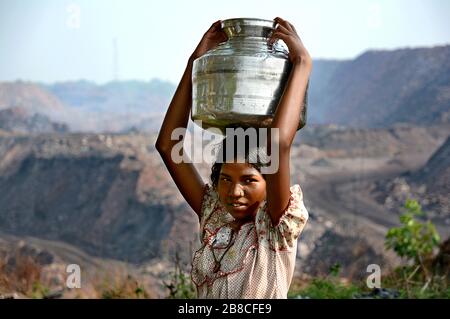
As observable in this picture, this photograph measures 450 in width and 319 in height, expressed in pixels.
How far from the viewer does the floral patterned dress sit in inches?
87.7

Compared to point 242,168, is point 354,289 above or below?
below

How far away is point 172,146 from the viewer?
8.33ft

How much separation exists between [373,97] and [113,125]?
13775 millimetres

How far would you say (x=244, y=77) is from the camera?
7.27 feet

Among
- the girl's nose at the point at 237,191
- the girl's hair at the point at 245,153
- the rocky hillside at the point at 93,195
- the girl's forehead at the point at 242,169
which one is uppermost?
the girl's hair at the point at 245,153

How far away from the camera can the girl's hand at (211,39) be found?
247cm

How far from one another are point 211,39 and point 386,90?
122 ft

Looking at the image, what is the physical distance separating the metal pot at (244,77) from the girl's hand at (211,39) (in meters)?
0.15

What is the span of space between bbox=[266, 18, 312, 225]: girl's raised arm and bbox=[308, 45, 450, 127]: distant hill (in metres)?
31.6

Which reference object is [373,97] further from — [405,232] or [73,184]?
[405,232]

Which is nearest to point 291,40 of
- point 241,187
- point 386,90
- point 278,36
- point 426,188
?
point 278,36

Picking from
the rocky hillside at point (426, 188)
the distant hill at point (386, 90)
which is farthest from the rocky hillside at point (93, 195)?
the distant hill at point (386, 90)

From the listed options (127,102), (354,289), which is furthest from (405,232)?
(127,102)

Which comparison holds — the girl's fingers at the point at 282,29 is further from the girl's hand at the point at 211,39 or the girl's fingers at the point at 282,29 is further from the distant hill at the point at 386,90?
the distant hill at the point at 386,90
